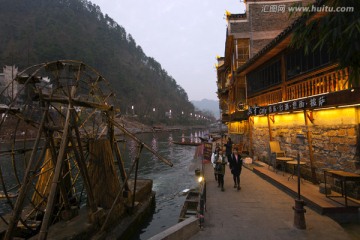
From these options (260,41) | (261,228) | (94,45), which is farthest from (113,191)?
(94,45)

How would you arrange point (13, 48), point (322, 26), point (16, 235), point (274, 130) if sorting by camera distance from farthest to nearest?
1. point (13, 48)
2. point (274, 130)
3. point (16, 235)
4. point (322, 26)

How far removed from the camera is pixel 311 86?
11859 mm

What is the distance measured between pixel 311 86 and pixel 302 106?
1221 millimetres

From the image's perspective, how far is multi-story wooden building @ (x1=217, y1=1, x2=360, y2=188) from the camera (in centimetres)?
944

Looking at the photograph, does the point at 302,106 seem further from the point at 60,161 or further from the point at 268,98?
the point at 60,161

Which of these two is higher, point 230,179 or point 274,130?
point 274,130

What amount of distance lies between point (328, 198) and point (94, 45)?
134044mm

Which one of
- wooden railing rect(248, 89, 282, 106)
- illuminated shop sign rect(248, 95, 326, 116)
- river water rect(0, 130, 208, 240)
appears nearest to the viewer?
illuminated shop sign rect(248, 95, 326, 116)

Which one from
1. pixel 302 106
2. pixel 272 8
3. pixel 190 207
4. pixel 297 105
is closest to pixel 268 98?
pixel 297 105

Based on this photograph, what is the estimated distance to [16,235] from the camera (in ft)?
28.3

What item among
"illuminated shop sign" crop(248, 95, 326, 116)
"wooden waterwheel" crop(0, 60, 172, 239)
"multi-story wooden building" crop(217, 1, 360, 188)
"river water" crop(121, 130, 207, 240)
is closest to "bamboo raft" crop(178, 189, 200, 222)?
"river water" crop(121, 130, 207, 240)

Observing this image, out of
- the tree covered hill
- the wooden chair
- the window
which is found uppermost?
the tree covered hill

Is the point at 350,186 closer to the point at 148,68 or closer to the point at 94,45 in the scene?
the point at 94,45

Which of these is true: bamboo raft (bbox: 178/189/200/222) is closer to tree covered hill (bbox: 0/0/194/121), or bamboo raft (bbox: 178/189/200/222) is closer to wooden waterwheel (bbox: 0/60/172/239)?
wooden waterwheel (bbox: 0/60/172/239)
